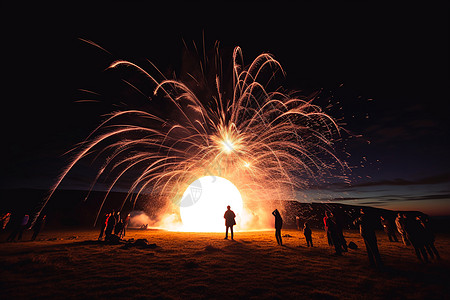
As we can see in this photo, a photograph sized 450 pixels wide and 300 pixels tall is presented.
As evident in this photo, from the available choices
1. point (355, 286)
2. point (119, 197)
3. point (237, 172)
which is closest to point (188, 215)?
point (237, 172)

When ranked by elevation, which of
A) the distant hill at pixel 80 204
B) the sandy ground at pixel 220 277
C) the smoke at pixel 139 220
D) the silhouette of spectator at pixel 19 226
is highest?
the distant hill at pixel 80 204

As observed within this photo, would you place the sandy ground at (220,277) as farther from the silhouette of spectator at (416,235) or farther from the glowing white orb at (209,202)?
the glowing white orb at (209,202)

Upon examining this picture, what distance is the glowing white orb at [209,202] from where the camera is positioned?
70.7ft

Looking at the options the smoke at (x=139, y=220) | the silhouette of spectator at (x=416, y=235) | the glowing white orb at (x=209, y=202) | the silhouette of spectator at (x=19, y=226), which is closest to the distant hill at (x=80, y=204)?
the smoke at (x=139, y=220)

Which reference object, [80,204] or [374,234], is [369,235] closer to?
[374,234]

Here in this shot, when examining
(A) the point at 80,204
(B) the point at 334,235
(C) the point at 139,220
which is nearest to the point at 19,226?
(C) the point at 139,220

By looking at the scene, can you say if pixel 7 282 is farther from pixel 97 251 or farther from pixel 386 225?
pixel 386 225

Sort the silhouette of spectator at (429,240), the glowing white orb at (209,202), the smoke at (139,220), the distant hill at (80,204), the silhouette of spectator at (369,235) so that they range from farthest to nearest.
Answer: the distant hill at (80,204), the smoke at (139,220), the glowing white orb at (209,202), the silhouette of spectator at (429,240), the silhouette of spectator at (369,235)

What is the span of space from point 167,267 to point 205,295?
2.85 meters

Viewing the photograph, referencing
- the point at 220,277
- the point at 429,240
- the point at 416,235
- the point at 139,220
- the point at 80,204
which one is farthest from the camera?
the point at 80,204

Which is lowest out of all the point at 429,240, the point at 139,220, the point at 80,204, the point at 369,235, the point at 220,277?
the point at 220,277

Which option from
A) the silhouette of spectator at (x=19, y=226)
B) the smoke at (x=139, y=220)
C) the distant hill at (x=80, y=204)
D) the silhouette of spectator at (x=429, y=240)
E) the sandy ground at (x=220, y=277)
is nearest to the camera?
the sandy ground at (x=220, y=277)

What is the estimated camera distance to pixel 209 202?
2156cm

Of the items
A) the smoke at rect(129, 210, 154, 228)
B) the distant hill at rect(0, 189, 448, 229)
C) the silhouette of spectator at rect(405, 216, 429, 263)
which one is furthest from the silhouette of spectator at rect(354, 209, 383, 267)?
the smoke at rect(129, 210, 154, 228)
